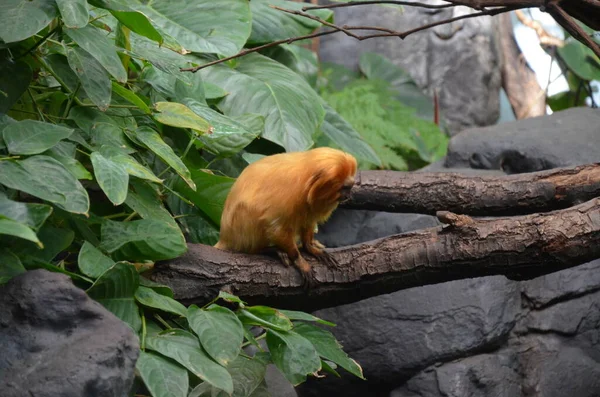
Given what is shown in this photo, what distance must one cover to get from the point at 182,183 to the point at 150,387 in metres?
1.30

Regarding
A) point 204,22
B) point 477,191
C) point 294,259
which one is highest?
point 204,22

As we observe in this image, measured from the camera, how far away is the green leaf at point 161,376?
8.68ft

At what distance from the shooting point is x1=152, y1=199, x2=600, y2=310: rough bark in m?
3.08

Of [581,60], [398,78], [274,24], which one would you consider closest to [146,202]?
[274,24]

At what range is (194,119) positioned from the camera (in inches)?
133

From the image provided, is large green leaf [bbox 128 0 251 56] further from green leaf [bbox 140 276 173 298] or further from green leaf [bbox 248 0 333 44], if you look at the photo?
green leaf [bbox 140 276 173 298]

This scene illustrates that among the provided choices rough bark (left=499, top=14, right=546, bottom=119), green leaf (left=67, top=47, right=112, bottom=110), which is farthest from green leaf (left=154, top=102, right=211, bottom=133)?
rough bark (left=499, top=14, right=546, bottom=119)

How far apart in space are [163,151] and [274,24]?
7.06 feet

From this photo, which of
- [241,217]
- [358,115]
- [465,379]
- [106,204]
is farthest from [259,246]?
[358,115]

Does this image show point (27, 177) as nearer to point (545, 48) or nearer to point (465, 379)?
point (465, 379)

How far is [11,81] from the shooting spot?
10.2 ft

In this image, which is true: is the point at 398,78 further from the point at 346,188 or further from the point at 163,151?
the point at 163,151

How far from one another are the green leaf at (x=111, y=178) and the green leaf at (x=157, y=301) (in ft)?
1.47

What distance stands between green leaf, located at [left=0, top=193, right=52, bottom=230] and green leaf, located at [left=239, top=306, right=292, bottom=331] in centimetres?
95
